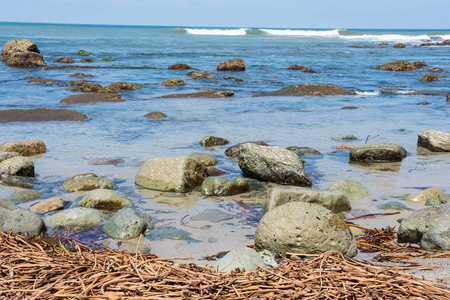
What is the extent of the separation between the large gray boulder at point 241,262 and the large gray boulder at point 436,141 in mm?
6054

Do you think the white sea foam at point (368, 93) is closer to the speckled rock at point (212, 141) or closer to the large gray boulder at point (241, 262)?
the speckled rock at point (212, 141)

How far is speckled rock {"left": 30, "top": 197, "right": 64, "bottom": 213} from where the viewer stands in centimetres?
504

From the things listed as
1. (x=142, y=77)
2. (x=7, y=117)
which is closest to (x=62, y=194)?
(x=7, y=117)

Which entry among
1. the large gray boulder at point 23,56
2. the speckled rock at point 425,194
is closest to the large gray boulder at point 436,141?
the speckled rock at point 425,194

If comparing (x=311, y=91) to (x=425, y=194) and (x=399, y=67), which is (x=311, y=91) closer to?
(x=425, y=194)

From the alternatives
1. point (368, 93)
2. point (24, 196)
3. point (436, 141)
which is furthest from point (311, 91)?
point (24, 196)

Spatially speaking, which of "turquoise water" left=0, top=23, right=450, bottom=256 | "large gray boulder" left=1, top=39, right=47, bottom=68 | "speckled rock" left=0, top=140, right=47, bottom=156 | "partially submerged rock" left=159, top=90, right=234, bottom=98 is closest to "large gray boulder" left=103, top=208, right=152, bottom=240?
"turquoise water" left=0, top=23, right=450, bottom=256

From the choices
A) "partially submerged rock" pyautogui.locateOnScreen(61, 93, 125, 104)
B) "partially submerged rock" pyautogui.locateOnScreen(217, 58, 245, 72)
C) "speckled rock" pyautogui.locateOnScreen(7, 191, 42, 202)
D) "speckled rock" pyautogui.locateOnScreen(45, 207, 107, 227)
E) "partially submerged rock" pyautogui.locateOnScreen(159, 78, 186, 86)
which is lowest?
"speckled rock" pyautogui.locateOnScreen(7, 191, 42, 202)

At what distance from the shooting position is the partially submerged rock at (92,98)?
1369cm

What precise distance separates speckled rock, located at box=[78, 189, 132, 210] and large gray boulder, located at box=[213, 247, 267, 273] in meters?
2.35

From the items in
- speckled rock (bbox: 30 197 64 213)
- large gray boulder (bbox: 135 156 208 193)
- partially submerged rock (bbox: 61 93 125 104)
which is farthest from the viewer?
partially submerged rock (bbox: 61 93 125 104)

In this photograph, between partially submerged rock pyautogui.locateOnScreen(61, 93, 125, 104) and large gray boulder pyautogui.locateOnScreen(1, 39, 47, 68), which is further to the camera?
large gray boulder pyautogui.locateOnScreen(1, 39, 47, 68)

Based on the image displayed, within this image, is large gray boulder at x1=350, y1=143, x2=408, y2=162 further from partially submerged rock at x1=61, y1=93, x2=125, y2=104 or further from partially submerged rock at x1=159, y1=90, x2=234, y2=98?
partially submerged rock at x1=61, y1=93, x2=125, y2=104

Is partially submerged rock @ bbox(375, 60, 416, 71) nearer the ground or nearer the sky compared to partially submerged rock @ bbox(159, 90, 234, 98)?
nearer the sky
